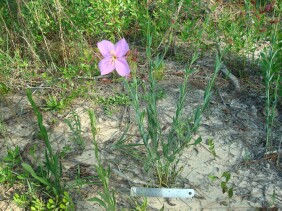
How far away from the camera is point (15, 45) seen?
10.8 ft

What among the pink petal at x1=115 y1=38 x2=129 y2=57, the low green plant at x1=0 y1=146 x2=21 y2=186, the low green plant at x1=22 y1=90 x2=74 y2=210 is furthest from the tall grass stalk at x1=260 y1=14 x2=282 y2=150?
the low green plant at x1=0 y1=146 x2=21 y2=186

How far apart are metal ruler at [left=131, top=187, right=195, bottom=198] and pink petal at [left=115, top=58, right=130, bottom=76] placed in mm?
750

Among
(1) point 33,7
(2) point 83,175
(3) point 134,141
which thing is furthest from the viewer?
(1) point 33,7

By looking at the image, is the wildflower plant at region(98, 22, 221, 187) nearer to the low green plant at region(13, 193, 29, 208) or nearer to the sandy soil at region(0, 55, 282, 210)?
the sandy soil at region(0, 55, 282, 210)

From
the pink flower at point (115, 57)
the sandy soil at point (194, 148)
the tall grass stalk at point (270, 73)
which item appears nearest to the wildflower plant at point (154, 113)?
the pink flower at point (115, 57)

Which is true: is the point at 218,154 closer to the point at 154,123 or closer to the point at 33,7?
the point at 154,123

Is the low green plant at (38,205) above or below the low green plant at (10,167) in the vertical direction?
below

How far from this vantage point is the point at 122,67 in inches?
67.5

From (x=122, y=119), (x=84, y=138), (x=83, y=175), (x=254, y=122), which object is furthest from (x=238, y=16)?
(x=83, y=175)

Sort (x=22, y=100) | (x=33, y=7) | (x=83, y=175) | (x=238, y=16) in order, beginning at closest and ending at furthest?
(x=83, y=175), (x=22, y=100), (x=33, y=7), (x=238, y=16)

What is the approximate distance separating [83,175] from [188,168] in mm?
598

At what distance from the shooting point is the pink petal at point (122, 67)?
1.70 m

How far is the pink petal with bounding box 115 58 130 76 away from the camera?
1702mm

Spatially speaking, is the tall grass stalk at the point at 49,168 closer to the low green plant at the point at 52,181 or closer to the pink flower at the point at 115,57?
the low green plant at the point at 52,181
